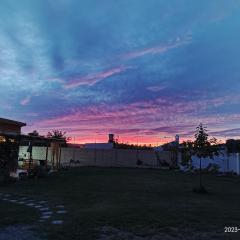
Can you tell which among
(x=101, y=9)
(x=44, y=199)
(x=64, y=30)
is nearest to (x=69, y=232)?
(x=44, y=199)

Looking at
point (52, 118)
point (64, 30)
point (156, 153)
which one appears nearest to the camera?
point (64, 30)

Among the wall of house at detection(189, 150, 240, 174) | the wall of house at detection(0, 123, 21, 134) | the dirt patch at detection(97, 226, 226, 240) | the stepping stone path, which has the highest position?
the wall of house at detection(0, 123, 21, 134)

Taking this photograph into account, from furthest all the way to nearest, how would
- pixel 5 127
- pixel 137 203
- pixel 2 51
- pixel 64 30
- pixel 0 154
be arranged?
pixel 5 127
pixel 0 154
pixel 2 51
pixel 64 30
pixel 137 203

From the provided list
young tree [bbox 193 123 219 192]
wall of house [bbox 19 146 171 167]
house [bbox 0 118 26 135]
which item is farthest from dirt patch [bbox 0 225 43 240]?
wall of house [bbox 19 146 171 167]

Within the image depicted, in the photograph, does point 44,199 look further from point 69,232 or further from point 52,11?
point 52,11

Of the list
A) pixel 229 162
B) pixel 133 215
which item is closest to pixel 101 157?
pixel 229 162

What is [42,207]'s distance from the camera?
474 inches

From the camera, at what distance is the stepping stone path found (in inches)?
391

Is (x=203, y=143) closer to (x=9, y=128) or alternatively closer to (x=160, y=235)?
(x=160, y=235)

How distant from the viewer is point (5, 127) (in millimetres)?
27078

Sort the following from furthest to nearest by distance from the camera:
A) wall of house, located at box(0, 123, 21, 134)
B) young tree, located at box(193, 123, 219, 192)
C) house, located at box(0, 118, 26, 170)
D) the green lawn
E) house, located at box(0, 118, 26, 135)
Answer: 1. wall of house, located at box(0, 123, 21, 134)
2. house, located at box(0, 118, 26, 135)
3. house, located at box(0, 118, 26, 170)
4. young tree, located at box(193, 123, 219, 192)
5. the green lawn

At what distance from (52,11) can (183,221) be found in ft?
36.1

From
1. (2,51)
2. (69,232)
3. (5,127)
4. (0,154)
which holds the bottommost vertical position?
(69,232)

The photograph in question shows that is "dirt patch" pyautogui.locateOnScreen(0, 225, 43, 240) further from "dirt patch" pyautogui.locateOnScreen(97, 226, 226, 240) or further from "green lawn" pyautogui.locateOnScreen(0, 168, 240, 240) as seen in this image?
"dirt patch" pyautogui.locateOnScreen(97, 226, 226, 240)
